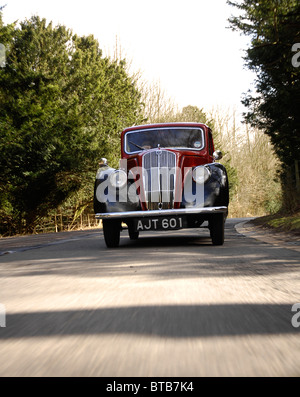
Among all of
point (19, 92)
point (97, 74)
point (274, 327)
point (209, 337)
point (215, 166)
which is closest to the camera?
point (209, 337)

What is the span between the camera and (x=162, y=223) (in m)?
7.43

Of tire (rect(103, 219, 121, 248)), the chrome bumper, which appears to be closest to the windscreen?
tire (rect(103, 219, 121, 248))

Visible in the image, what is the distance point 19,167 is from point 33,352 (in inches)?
765

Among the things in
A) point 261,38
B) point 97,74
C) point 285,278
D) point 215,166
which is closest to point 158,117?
point 97,74

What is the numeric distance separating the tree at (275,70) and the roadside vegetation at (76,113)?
0.03 m

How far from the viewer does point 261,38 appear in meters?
14.9

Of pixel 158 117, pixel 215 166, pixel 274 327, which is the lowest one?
pixel 274 327

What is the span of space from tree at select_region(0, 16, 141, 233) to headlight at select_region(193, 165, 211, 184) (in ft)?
41.6

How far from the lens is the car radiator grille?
7.54m

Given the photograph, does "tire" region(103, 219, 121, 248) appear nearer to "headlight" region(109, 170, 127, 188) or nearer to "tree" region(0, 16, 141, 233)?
"headlight" region(109, 170, 127, 188)

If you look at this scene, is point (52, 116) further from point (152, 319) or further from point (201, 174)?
point (152, 319)

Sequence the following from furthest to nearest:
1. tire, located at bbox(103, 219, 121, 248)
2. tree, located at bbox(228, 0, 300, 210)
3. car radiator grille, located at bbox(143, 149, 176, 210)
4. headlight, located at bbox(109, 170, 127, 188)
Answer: tree, located at bbox(228, 0, 300, 210)
tire, located at bbox(103, 219, 121, 248)
headlight, located at bbox(109, 170, 127, 188)
car radiator grille, located at bbox(143, 149, 176, 210)

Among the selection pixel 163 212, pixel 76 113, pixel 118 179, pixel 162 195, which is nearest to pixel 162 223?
pixel 163 212

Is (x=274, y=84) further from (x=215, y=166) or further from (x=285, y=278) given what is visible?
(x=285, y=278)
